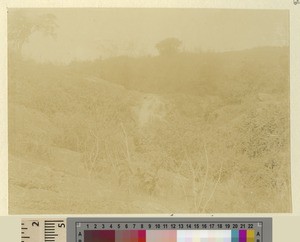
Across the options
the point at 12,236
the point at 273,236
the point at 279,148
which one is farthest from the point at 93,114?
the point at 273,236

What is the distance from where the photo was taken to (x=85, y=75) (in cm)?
212

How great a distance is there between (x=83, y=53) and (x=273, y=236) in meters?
1.39

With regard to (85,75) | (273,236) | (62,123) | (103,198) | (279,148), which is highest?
(85,75)

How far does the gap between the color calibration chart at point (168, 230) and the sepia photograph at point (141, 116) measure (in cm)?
6

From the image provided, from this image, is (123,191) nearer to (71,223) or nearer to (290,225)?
(71,223)

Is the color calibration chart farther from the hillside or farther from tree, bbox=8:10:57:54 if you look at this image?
tree, bbox=8:10:57:54

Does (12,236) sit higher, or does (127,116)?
(127,116)

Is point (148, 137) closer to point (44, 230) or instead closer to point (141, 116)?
point (141, 116)

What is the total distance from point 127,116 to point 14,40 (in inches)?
28.3

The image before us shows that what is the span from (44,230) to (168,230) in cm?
64

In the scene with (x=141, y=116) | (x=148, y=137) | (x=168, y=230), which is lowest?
(x=168, y=230)

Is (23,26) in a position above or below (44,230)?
above

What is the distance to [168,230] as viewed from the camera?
6.83 ft

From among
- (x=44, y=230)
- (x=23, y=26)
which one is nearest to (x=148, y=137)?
(x=44, y=230)
